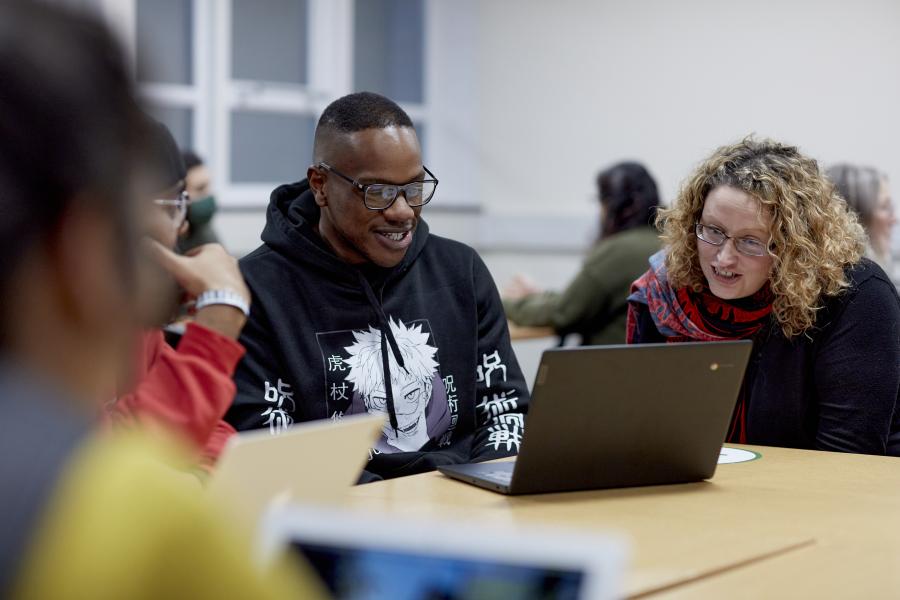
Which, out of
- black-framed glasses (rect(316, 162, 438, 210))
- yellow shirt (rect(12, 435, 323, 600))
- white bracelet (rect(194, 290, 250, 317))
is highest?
yellow shirt (rect(12, 435, 323, 600))

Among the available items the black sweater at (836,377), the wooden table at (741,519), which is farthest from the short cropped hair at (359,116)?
the black sweater at (836,377)

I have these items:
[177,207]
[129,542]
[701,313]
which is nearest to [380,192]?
[177,207]

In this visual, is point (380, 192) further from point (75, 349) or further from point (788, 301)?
point (75, 349)

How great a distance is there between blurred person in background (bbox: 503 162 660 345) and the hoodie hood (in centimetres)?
173

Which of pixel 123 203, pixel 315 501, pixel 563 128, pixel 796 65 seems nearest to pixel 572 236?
pixel 563 128

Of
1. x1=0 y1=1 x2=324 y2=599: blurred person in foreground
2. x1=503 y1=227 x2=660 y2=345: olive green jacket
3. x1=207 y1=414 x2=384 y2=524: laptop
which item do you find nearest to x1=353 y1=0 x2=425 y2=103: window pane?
x1=503 y1=227 x2=660 y2=345: olive green jacket

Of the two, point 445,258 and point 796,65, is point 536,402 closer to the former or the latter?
point 445,258

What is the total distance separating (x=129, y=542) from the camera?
17.5 inches

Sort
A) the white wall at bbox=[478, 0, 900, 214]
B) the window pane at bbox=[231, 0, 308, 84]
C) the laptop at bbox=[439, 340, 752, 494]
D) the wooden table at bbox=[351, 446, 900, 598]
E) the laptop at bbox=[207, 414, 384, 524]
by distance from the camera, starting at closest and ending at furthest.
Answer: the laptop at bbox=[207, 414, 384, 524] < the wooden table at bbox=[351, 446, 900, 598] < the laptop at bbox=[439, 340, 752, 494] < the white wall at bbox=[478, 0, 900, 214] < the window pane at bbox=[231, 0, 308, 84]

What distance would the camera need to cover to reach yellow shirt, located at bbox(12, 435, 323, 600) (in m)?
0.44

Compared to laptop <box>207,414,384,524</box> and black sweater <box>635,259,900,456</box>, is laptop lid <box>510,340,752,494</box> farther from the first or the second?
black sweater <box>635,259,900,456</box>

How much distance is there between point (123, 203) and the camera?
533mm

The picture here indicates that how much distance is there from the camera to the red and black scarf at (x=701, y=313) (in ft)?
7.39

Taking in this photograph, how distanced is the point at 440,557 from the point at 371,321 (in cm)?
151
